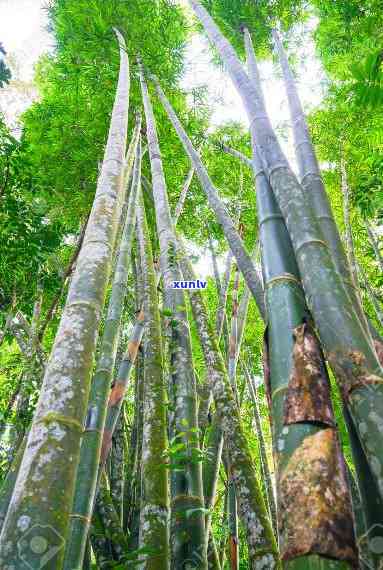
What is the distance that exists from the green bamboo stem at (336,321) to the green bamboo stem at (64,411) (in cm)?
82

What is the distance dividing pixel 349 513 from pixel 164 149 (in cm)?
701

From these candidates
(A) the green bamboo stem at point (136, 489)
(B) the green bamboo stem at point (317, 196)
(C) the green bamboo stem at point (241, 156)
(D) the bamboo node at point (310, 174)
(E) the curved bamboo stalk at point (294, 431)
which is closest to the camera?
(E) the curved bamboo stalk at point (294, 431)

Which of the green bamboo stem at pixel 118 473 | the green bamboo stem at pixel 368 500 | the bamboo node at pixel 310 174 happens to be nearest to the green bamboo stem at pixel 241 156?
the bamboo node at pixel 310 174

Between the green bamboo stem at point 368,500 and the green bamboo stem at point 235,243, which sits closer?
the green bamboo stem at point 368,500

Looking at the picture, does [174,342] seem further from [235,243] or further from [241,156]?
[241,156]

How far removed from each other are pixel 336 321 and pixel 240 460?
4.87ft

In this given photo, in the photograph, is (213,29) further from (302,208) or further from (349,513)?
(349,513)

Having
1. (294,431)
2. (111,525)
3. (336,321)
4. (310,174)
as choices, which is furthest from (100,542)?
(310,174)

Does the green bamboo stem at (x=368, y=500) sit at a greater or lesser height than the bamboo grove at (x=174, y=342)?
lesser

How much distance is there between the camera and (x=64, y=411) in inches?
55.3

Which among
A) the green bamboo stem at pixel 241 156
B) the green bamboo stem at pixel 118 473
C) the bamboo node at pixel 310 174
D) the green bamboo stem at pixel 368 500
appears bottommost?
the green bamboo stem at pixel 368 500

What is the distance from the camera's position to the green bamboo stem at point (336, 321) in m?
1.17

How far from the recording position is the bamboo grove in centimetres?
119

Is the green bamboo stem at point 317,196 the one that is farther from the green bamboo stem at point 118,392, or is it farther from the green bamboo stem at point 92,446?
the green bamboo stem at point 118,392
